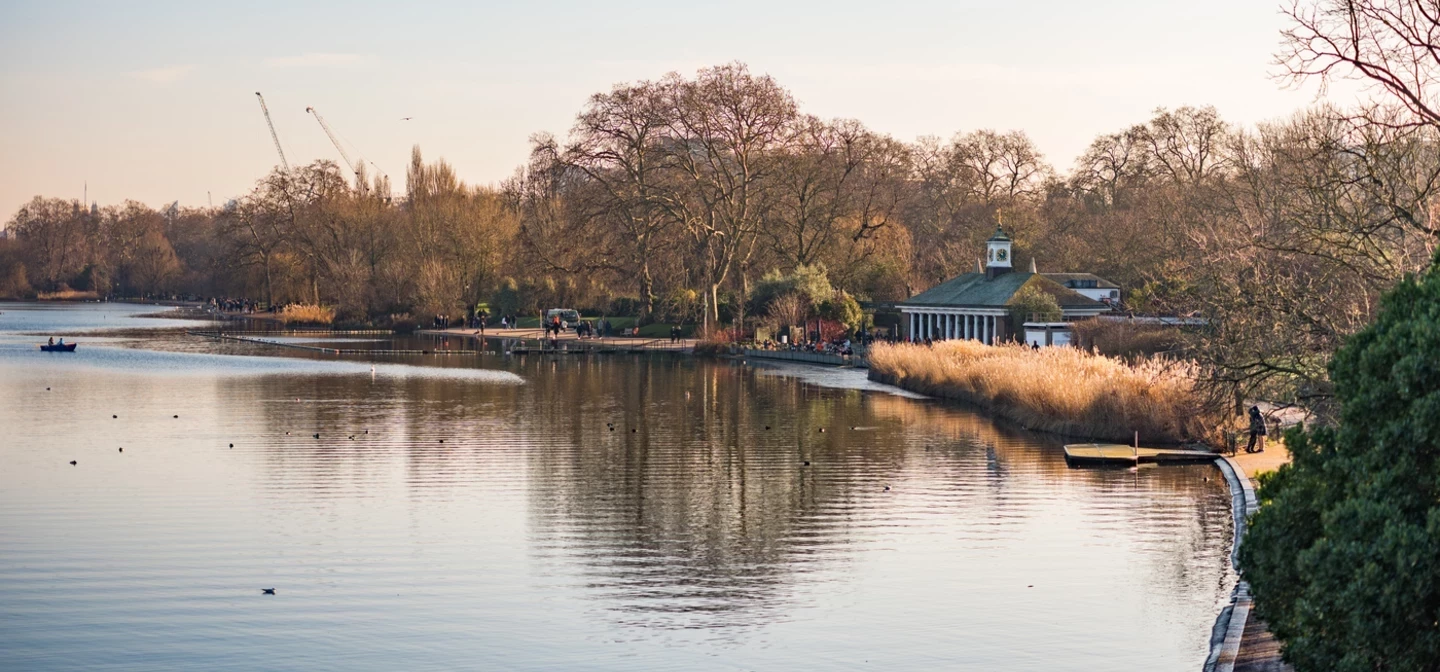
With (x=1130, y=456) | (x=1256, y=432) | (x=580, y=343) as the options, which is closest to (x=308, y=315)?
(x=580, y=343)

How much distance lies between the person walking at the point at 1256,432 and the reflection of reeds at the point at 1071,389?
1.46 metres

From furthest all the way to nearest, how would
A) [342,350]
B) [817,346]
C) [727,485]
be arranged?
1. [342,350]
2. [817,346]
3. [727,485]

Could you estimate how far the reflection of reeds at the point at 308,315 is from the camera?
136 metres

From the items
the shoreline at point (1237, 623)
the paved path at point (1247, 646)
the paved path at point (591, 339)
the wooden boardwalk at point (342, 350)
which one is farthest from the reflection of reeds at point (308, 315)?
the paved path at point (1247, 646)

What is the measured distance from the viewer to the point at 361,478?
123ft

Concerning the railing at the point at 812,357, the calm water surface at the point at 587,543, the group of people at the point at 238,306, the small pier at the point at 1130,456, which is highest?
the group of people at the point at 238,306

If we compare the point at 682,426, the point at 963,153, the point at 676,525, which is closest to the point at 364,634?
the point at 676,525

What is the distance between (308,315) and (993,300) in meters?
79.4

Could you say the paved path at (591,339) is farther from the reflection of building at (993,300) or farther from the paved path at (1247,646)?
A: the paved path at (1247,646)

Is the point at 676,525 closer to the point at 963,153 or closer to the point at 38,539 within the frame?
the point at 38,539

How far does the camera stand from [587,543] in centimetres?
2881

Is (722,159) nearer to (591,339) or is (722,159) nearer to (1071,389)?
(591,339)

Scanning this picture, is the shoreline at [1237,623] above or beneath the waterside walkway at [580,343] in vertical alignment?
beneath

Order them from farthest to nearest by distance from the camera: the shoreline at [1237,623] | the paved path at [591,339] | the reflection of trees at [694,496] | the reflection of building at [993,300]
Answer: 1. the paved path at [591,339]
2. the reflection of building at [993,300]
3. the reflection of trees at [694,496]
4. the shoreline at [1237,623]
